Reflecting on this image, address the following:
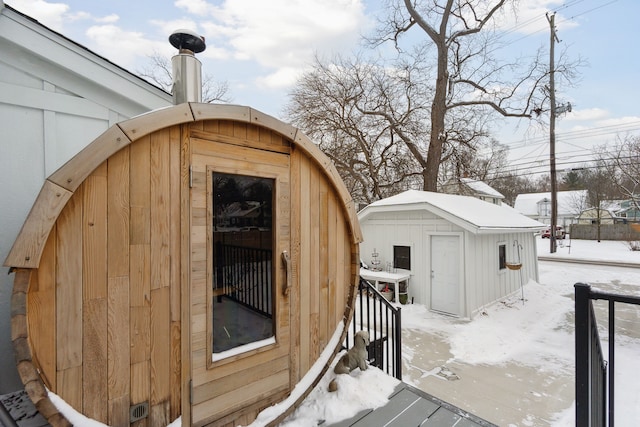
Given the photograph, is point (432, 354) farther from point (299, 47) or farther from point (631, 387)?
point (299, 47)

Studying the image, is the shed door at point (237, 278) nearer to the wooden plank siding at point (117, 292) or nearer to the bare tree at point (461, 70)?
the wooden plank siding at point (117, 292)

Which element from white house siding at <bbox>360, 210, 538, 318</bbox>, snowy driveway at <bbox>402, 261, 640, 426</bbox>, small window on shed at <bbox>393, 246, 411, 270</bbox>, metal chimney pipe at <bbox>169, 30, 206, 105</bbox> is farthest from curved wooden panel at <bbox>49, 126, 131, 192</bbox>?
small window on shed at <bbox>393, 246, 411, 270</bbox>

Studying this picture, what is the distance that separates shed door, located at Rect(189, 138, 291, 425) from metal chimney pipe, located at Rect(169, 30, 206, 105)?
0.79 m

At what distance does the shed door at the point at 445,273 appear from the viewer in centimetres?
759

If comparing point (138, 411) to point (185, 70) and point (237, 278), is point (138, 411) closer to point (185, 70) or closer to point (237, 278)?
point (237, 278)

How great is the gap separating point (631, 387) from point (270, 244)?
19.2 ft

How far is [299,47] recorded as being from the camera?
47.7 ft

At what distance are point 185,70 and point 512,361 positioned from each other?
A: 6532 millimetres

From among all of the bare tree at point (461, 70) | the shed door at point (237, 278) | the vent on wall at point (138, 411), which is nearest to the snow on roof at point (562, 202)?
the bare tree at point (461, 70)

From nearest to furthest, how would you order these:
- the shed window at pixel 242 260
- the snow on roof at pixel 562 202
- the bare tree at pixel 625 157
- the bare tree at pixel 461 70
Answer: the shed window at pixel 242 260 < the bare tree at pixel 461 70 < the bare tree at pixel 625 157 < the snow on roof at pixel 562 202

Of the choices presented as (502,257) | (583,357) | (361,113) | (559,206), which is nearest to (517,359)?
(502,257)

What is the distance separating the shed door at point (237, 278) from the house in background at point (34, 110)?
136cm

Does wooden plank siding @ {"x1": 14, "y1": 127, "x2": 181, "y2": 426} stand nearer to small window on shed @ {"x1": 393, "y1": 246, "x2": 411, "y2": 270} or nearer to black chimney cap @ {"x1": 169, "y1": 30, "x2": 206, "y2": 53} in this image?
black chimney cap @ {"x1": 169, "y1": 30, "x2": 206, "y2": 53}

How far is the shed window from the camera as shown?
1.91m
